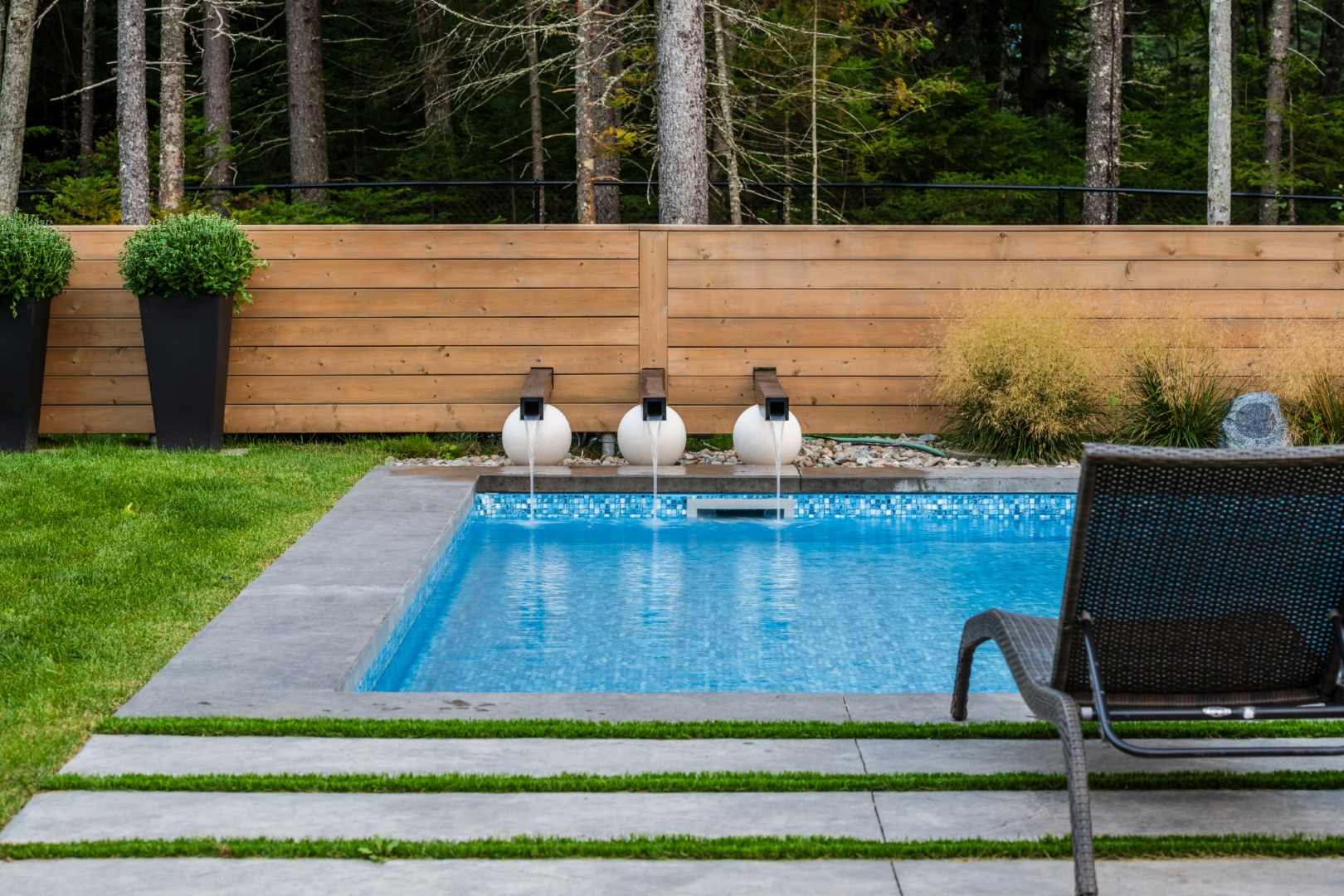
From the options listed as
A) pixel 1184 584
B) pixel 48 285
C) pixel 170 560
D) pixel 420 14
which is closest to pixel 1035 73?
pixel 420 14

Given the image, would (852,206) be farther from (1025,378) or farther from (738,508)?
(738,508)

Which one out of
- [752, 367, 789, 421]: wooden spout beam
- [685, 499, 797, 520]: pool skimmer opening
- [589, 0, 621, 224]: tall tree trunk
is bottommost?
[685, 499, 797, 520]: pool skimmer opening

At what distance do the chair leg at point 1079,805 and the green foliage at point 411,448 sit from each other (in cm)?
625

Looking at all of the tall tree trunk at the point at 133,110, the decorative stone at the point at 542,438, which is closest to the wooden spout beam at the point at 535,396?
the decorative stone at the point at 542,438

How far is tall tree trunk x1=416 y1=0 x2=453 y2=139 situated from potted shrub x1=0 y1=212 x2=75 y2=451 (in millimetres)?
10277

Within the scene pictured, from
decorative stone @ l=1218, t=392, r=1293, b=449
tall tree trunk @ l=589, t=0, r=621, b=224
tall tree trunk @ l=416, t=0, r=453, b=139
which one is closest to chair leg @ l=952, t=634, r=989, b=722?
decorative stone @ l=1218, t=392, r=1293, b=449

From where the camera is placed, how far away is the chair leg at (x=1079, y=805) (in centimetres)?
227

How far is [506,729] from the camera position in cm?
316

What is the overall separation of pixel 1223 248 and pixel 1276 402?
1305 millimetres

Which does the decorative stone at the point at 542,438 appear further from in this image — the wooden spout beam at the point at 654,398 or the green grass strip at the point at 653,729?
the green grass strip at the point at 653,729

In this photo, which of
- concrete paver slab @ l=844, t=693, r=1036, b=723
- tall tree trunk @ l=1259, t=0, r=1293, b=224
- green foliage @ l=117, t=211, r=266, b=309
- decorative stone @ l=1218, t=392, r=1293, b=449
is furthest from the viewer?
tall tree trunk @ l=1259, t=0, r=1293, b=224

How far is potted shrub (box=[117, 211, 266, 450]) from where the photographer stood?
770 cm

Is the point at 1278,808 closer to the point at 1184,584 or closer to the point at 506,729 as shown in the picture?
the point at 1184,584

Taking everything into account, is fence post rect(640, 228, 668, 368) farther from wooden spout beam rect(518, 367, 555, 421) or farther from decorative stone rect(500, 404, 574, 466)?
decorative stone rect(500, 404, 574, 466)
